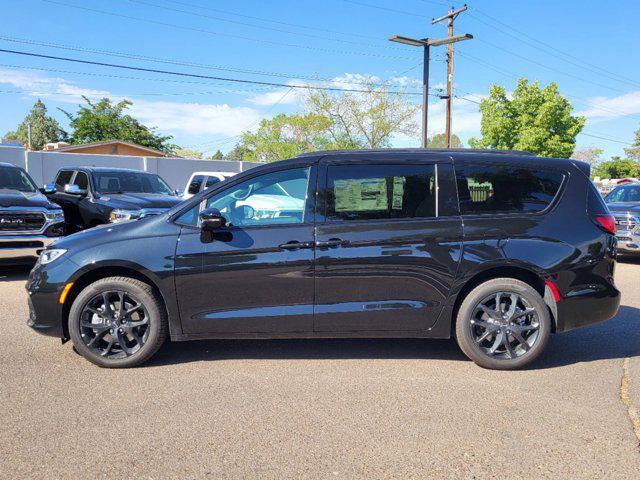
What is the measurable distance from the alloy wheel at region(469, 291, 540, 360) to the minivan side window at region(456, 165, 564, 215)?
0.75 meters

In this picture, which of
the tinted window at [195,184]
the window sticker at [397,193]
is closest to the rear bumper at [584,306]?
the window sticker at [397,193]

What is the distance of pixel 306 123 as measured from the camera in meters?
42.1

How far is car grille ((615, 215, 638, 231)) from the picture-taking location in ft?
35.1

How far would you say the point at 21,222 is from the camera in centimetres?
812

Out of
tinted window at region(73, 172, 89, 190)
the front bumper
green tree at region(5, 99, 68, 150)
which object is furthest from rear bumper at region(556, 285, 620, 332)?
green tree at region(5, 99, 68, 150)

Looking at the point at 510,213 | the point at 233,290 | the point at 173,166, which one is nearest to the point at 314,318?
the point at 233,290

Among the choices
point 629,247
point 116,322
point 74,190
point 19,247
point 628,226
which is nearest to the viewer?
point 116,322

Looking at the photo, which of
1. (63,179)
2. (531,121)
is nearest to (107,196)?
(63,179)

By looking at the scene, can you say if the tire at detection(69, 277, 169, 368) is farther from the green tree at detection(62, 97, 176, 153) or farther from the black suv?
the green tree at detection(62, 97, 176, 153)

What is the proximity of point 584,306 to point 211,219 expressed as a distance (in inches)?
125

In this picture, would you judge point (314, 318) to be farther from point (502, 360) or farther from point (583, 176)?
point (583, 176)

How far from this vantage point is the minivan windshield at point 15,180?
9.38 m

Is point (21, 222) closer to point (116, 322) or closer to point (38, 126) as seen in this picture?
point (116, 322)

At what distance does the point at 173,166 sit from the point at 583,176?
26.5 meters
